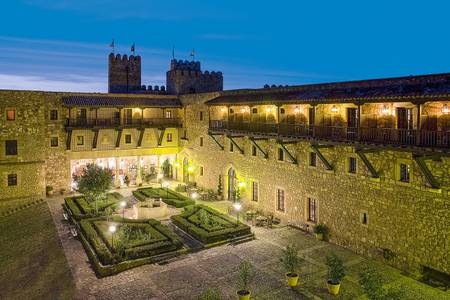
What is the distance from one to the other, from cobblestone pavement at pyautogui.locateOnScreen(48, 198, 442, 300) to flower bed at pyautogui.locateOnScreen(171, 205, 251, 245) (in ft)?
2.73

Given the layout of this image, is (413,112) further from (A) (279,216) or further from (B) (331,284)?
(A) (279,216)

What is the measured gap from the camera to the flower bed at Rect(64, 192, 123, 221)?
24486 millimetres

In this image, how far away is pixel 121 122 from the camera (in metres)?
33.2

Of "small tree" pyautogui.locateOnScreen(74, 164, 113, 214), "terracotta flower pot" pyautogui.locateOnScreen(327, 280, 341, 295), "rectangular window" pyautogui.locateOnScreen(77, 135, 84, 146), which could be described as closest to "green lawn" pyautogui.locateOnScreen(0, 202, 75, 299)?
"small tree" pyautogui.locateOnScreen(74, 164, 113, 214)

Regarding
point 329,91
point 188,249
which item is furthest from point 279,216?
point 329,91

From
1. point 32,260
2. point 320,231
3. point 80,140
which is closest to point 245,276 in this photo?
point 320,231

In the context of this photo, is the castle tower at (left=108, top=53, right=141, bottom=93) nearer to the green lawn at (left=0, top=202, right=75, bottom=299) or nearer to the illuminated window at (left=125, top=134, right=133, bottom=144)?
the illuminated window at (left=125, top=134, right=133, bottom=144)

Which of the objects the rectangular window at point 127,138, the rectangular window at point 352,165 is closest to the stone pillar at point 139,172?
the rectangular window at point 127,138

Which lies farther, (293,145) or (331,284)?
(293,145)

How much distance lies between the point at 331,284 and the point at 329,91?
1019 cm

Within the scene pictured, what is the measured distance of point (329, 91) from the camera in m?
20.2

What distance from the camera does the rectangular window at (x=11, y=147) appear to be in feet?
94.7

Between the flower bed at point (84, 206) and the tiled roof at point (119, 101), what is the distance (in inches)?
309

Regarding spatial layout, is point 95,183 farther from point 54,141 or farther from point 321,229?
point 321,229
